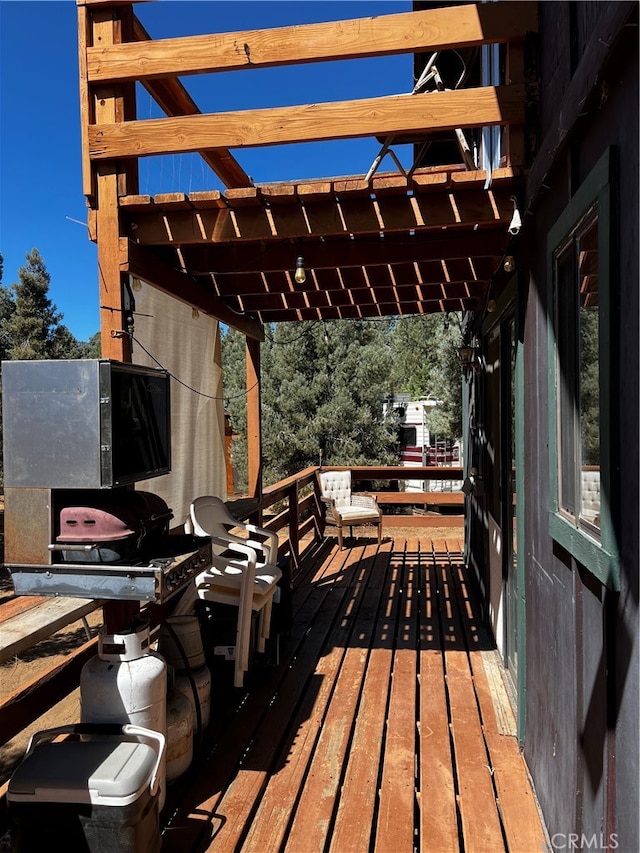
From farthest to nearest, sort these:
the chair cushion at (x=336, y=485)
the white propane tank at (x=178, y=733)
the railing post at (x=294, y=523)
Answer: the chair cushion at (x=336, y=485)
the railing post at (x=294, y=523)
the white propane tank at (x=178, y=733)

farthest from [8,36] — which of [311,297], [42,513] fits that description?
[42,513]

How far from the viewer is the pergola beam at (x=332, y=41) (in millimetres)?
2338

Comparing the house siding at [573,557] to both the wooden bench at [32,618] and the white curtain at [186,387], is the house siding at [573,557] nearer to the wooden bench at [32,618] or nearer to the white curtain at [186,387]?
the wooden bench at [32,618]

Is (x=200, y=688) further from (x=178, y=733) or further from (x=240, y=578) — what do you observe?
(x=240, y=578)

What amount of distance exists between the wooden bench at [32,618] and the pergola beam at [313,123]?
190cm

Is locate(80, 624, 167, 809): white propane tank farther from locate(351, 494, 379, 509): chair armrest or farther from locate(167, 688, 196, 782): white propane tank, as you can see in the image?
locate(351, 494, 379, 509): chair armrest

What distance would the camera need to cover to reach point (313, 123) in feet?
8.27

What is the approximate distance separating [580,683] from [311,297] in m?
3.64

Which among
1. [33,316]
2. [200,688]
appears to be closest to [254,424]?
[200,688]

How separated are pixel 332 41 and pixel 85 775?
2762 mm

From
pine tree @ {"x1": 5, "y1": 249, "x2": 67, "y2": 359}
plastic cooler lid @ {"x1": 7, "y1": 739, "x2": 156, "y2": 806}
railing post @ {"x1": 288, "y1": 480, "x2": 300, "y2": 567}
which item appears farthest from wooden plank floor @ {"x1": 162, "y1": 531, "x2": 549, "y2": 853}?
pine tree @ {"x1": 5, "y1": 249, "x2": 67, "y2": 359}

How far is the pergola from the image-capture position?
94.5 inches

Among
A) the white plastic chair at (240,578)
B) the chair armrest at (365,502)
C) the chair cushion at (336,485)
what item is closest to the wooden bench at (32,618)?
the white plastic chair at (240,578)

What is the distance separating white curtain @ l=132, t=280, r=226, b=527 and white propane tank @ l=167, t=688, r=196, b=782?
1379 mm
